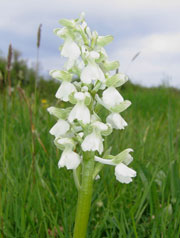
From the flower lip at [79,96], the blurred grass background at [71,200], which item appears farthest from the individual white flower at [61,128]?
the blurred grass background at [71,200]

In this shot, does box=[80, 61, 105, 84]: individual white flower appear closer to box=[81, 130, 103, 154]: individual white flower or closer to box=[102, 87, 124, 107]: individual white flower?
box=[102, 87, 124, 107]: individual white flower

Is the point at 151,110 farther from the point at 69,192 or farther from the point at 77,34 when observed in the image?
the point at 77,34

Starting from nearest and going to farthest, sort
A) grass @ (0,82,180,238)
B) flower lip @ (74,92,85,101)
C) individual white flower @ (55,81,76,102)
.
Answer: flower lip @ (74,92,85,101)
individual white flower @ (55,81,76,102)
grass @ (0,82,180,238)

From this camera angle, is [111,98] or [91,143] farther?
[111,98]

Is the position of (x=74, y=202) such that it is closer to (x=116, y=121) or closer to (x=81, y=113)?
(x=116, y=121)

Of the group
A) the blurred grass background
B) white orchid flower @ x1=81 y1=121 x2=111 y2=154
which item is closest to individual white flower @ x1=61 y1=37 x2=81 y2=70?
white orchid flower @ x1=81 y1=121 x2=111 y2=154

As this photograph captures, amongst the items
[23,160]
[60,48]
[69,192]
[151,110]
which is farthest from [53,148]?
[151,110]

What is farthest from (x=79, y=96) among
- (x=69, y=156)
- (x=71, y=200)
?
(x=71, y=200)
